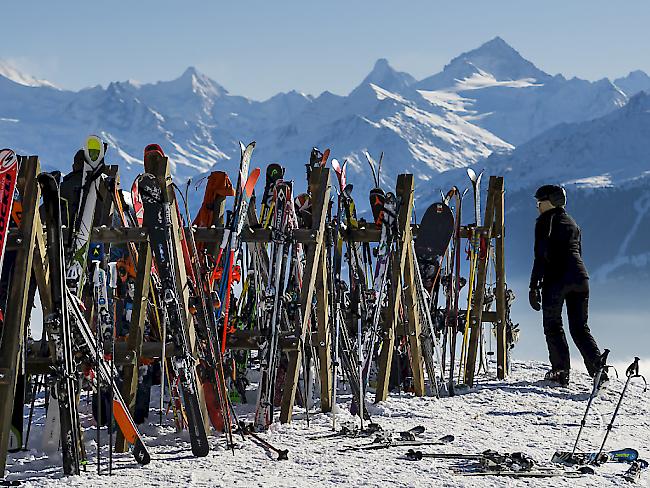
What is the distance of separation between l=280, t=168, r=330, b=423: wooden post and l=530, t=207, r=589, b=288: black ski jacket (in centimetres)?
231

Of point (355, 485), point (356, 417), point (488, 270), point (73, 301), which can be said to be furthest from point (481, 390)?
point (73, 301)

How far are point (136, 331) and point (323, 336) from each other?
4.98 ft

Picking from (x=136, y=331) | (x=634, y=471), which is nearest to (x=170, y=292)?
(x=136, y=331)

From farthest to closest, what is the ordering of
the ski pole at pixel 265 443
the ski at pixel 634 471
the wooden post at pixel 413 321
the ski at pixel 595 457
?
1. the wooden post at pixel 413 321
2. the ski at pixel 595 457
3. the ski pole at pixel 265 443
4. the ski at pixel 634 471

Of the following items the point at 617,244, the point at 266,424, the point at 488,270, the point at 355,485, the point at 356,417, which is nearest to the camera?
the point at 355,485

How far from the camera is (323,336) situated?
21.1 feet

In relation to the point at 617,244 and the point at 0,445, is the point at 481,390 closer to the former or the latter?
the point at 0,445

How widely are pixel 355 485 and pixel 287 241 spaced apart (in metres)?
2.06

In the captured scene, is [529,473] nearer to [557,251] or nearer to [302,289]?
[302,289]

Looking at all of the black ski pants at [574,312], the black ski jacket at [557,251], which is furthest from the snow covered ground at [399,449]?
the black ski jacket at [557,251]

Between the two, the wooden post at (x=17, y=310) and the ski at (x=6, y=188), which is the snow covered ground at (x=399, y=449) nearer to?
the wooden post at (x=17, y=310)

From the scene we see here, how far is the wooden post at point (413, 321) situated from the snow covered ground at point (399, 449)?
162 mm

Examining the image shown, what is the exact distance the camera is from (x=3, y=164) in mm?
4820

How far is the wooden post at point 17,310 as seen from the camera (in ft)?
15.4
